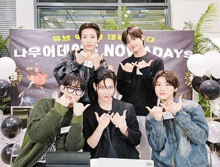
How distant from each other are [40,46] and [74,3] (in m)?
1.41

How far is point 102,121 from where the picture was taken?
243 cm

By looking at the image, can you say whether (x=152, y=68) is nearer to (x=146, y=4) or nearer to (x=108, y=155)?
(x=108, y=155)

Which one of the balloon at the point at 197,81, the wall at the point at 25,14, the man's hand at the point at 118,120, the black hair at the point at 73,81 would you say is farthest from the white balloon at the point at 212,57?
the wall at the point at 25,14

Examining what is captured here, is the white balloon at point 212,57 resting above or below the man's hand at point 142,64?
above

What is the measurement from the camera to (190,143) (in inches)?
90.6

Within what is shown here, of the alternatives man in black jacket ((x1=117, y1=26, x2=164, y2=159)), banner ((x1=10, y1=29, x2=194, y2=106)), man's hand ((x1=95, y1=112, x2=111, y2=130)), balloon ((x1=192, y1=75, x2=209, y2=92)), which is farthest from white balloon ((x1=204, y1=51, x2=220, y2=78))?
man's hand ((x1=95, y1=112, x2=111, y2=130))

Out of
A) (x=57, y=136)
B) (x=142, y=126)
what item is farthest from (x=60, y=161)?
(x=142, y=126)

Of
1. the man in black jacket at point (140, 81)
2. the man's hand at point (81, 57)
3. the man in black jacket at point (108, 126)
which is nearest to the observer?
the man in black jacket at point (108, 126)

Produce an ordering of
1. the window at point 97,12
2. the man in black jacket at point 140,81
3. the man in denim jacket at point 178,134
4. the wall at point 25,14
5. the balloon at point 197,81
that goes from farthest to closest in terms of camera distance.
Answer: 1. the window at point 97,12
2. the wall at point 25,14
3. the balloon at point 197,81
4. the man in black jacket at point 140,81
5. the man in denim jacket at point 178,134

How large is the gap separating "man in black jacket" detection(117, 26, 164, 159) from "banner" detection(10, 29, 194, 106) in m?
0.56

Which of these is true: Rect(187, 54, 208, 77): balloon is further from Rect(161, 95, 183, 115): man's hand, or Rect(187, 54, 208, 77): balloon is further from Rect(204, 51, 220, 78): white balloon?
Rect(161, 95, 183, 115): man's hand

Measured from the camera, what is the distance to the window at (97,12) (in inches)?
180

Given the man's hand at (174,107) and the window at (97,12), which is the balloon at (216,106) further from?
the window at (97,12)

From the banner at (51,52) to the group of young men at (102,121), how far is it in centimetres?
73
